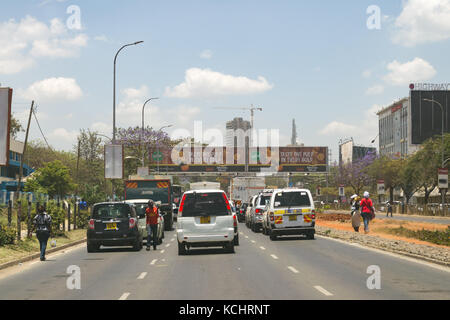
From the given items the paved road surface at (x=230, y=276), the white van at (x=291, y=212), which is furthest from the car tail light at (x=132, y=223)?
the white van at (x=291, y=212)

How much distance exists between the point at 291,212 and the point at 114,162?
1854cm

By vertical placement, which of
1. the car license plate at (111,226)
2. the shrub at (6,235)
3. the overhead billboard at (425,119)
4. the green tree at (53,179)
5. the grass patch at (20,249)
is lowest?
the grass patch at (20,249)

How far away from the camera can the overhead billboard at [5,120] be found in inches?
898

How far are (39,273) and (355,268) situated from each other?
8225 mm

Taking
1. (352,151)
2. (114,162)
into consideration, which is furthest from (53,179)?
(352,151)

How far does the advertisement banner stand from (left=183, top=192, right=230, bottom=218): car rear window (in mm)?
22073

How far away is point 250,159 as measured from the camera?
105 meters

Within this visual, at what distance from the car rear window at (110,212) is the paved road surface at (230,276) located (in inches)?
60.6

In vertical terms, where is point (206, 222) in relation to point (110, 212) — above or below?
below

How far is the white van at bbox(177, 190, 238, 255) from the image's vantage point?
2252 cm

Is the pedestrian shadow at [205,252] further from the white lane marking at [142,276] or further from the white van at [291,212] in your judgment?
the white lane marking at [142,276]

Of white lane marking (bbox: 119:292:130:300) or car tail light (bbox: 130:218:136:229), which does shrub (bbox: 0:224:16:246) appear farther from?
white lane marking (bbox: 119:292:130:300)

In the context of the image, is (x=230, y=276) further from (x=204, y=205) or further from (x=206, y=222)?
(x=204, y=205)
